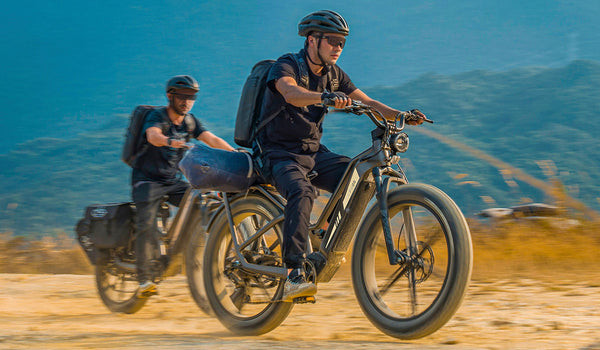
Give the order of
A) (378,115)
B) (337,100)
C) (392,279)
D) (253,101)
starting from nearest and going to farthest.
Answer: (337,100)
(392,279)
(378,115)
(253,101)

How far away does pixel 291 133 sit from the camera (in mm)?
4746

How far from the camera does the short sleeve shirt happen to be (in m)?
6.50

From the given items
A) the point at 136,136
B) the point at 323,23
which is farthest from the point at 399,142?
the point at 136,136

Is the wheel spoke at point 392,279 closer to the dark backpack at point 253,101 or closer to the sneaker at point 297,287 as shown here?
the sneaker at point 297,287

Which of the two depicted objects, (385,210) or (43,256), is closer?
(385,210)

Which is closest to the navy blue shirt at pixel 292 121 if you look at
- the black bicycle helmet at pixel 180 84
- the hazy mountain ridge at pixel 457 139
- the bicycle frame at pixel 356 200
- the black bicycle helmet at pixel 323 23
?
the black bicycle helmet at pixel 323 23

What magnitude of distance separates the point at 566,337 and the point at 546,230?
363 cm

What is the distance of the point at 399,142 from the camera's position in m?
4.44

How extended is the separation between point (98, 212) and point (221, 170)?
2164 mm

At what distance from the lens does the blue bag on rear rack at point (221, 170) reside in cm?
498

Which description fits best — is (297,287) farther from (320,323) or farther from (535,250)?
(535,250)

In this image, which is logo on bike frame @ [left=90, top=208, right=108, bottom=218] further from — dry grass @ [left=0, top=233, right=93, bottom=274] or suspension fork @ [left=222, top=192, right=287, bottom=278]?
dry grass @ [left=0, top=233, right=93, bottom=274]

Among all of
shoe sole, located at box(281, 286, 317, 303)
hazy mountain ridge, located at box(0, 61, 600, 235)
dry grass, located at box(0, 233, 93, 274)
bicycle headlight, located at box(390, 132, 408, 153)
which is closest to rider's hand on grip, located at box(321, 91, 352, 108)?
bicycle headlight, located at box(390, 132, 408, 153)

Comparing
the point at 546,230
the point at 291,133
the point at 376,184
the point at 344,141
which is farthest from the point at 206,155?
the point at 344,141
